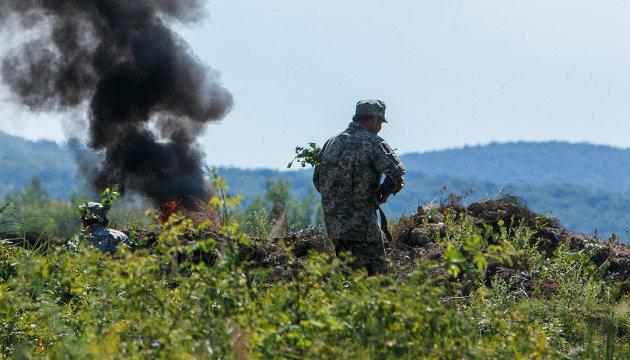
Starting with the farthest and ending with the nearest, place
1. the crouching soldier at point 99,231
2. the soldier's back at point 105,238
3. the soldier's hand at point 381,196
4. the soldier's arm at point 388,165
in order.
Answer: the soldier's back at point 105,238, the crouching soldier at point 99,231, the soldier's hand at point 381,196, the soldier's arm at point 388,165

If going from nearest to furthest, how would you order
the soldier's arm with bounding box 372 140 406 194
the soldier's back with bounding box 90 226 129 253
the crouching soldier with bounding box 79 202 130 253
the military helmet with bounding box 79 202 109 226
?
the soldier's arm with bounding box 372 140 406 194
the military helmet with bounding box 79 202 109 226
the crouching soldier with bounding box 79 202 130 253
the soldier's back with bounding box 90 226 129 253

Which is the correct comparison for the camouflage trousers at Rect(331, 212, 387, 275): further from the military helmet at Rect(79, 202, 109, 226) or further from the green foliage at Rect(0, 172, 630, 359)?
the green foliage at Rect(0, 172, 630, 359)

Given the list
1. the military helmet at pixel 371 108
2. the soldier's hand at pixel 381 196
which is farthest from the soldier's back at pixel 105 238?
the military helmet at pixel 371 108

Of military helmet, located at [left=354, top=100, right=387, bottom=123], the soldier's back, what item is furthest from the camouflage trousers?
the soldier's back

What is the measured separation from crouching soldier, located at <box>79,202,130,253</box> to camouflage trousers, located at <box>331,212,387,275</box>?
2.72 metres

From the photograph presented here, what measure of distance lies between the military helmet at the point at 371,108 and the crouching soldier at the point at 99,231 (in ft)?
10.6

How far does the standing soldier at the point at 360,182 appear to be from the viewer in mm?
10758

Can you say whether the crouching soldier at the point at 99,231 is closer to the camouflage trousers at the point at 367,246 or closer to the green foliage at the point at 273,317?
the camouflage trousers at the point at 367,246

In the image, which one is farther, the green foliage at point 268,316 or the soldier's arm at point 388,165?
the soldier's arm at point 388,165

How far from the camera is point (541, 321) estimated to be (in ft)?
33.2

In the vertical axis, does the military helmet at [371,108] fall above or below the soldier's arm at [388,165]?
above

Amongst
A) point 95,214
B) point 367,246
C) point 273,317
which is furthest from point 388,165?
point 273,317

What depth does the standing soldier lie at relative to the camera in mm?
10758

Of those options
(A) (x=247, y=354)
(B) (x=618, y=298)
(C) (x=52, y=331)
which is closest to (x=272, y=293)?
(A) (x=247, y=354)
